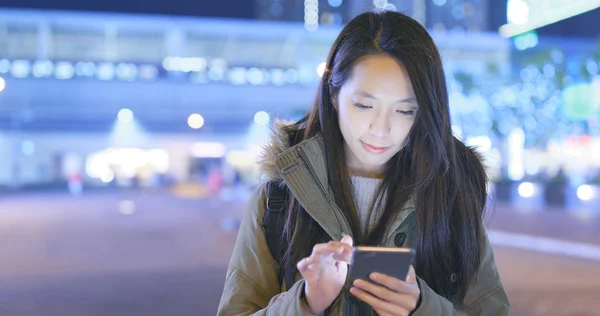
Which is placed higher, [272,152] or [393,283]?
[272,152]

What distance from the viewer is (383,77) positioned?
123cm

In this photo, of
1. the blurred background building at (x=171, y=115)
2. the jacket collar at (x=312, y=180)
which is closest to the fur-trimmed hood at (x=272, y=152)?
the jacket collar at (x=312, y=180)

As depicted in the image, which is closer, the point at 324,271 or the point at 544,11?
the point at 324,271

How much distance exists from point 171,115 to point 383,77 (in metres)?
11.2

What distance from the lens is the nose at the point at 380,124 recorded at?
125 cm

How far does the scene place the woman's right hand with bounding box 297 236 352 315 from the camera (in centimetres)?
105

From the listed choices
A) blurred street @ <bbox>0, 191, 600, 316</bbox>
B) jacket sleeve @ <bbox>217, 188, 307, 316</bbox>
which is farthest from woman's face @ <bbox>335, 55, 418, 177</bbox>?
blurred street @ <bbox>0, 191, 600, 316</bbox>

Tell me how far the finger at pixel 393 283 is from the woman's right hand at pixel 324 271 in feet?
0.18

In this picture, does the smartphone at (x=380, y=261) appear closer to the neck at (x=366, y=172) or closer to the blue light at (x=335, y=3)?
the neck at (x=366, y=172)

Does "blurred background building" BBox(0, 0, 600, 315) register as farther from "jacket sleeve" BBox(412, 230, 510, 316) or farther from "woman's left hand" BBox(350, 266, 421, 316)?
"woman's left hand" BBox(350, 266, 421, 316)

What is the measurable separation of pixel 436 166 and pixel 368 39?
0.29 m

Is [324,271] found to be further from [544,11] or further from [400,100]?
[544,11]

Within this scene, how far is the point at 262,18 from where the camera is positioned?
862 cm

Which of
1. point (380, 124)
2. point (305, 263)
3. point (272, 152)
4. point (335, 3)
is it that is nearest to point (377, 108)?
point (380, 124)
